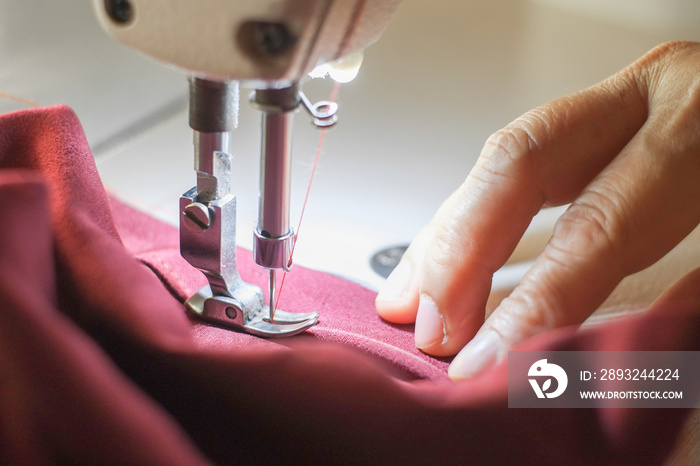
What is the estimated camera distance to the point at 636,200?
449 millimetres

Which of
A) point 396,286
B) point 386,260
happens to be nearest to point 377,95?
point 386,260

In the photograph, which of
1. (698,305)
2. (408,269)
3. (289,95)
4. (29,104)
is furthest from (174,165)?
(698,305)

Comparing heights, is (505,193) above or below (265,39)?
below

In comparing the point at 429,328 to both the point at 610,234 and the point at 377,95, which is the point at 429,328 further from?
the point at 377,95

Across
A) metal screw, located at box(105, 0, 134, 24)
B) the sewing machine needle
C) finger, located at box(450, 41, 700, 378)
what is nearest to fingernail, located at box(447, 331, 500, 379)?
finger, located at box(450, 41, 700, 378)

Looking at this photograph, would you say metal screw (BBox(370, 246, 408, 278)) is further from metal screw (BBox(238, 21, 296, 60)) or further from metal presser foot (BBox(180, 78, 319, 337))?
metal screw (BBox(238, 21, 296, 60))

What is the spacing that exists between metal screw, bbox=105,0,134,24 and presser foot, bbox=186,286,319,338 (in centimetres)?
16

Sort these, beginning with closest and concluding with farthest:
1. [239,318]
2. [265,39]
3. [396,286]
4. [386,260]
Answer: [265,39] → [239,318] → [396,286] → [386,260]

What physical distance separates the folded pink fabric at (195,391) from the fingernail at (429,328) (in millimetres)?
121

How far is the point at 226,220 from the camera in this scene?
14.6 inches

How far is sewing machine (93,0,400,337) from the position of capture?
0.28m

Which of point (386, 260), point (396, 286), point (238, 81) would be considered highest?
point (238, 81)

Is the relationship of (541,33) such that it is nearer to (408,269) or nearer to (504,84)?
(504,84)

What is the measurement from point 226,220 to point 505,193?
0.64ft
